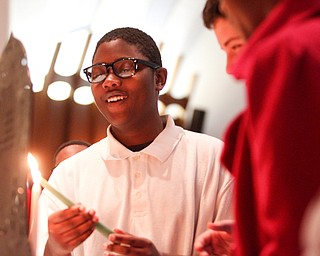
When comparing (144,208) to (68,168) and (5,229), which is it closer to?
(68,168)

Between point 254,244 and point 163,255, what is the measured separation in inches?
18.9

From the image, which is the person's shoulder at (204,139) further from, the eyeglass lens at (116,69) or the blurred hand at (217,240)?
the blurred hand at (217,240)

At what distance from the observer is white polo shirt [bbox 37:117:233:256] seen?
1.05m

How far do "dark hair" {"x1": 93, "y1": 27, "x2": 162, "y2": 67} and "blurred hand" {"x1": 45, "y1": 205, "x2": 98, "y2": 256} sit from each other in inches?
16.1

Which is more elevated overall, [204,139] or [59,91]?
[59,91]

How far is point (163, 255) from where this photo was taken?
102 centimetres

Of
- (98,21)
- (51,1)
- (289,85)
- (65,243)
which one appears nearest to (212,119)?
(98,21)

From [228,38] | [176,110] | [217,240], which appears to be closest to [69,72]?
[176,110]

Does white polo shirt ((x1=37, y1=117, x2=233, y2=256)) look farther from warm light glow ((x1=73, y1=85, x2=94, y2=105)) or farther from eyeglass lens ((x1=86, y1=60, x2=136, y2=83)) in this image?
warm light glow ((x1=73, y1=85, x2=94, y2=105))

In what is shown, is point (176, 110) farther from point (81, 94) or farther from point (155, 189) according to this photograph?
point (155, 189)

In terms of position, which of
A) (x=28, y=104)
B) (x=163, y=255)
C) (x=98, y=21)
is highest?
(x=98, y=21)

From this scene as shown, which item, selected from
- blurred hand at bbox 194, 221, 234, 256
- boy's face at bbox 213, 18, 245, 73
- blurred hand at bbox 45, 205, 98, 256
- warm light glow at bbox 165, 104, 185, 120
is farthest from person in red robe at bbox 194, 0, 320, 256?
warm light glow at bbox 165, 104, 185, 120

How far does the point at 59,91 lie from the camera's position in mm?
2471

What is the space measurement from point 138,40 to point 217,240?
51 centimetres
